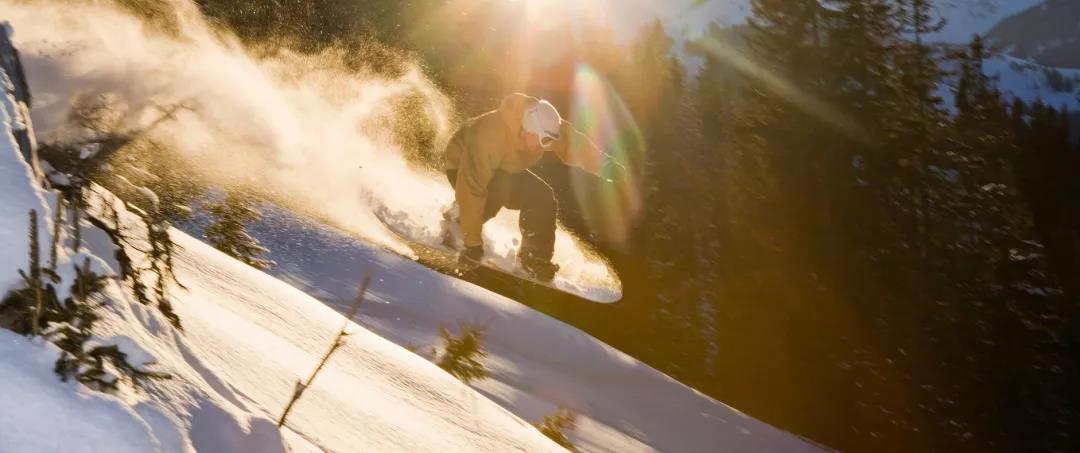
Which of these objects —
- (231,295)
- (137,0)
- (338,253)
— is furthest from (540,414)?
(137,0)

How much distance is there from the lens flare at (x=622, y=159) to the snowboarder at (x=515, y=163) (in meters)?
16.5

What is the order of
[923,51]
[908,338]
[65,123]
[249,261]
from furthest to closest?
[908,338] < [923,51] < [65,123] < [249,261]

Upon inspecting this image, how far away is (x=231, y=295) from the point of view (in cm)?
345

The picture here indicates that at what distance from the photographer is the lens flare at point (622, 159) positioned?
24625 millimetres

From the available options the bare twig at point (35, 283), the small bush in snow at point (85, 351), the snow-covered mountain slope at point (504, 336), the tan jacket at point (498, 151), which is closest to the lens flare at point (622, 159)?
the snow-covered mountain slope at point (504, 336)

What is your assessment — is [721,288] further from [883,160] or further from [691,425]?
[691,425]

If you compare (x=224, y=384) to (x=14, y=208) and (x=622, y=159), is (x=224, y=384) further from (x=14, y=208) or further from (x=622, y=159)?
(x=622, y=159)

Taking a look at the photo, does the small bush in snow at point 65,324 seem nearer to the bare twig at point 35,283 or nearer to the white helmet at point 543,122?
the bare twig at point 35,283

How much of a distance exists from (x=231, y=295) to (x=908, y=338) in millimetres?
22698

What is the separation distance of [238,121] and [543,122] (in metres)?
7.18

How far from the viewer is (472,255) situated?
6926 mm

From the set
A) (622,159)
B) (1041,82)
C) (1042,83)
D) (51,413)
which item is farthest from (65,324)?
(1041,82)

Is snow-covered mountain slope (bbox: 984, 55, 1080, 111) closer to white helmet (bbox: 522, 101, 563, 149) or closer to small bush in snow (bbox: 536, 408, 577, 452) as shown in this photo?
small bush in snow (bbox: 536, 408, 577, 452)

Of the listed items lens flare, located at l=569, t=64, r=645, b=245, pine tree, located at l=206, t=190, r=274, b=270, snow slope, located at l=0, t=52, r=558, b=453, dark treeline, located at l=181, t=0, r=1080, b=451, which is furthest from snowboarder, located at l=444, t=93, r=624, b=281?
lens flare, located at l=569, t=64, r=645, b=245
